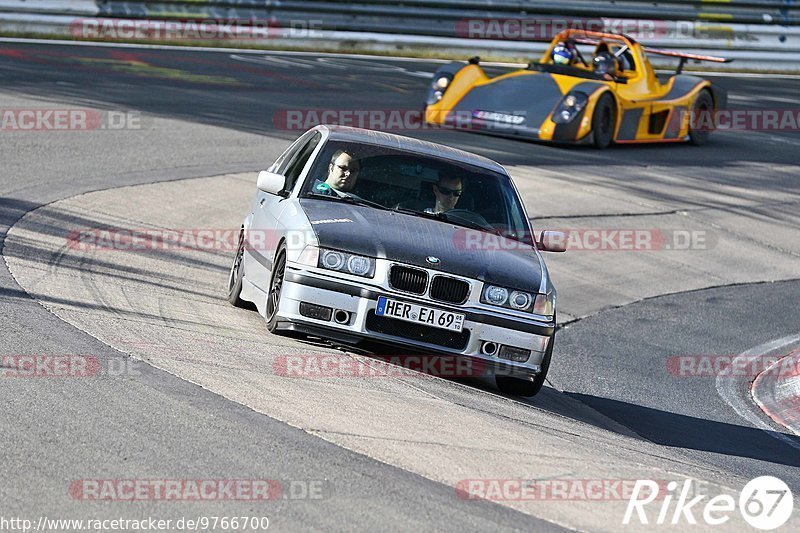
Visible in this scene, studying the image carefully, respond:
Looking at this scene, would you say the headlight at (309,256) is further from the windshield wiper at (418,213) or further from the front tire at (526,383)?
the front tire at (526,383)

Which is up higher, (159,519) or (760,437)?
(159,519)

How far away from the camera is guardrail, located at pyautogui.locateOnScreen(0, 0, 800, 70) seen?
78.3 feet

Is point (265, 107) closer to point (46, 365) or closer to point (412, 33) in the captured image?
point (412, 33)

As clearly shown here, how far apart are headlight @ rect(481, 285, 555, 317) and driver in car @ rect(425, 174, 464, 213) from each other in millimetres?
1038

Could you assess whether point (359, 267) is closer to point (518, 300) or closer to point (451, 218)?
point (518, 300)

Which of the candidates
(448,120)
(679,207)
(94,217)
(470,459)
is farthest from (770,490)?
(448,120)

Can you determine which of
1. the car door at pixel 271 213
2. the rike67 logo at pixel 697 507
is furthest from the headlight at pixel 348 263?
the rike67 logo at pixel 697 507

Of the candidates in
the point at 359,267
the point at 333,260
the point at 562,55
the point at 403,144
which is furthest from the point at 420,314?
the point at 562,55

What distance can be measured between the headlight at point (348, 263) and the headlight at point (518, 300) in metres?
0.70

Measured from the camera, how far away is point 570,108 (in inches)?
711

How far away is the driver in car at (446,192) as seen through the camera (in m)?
8.72

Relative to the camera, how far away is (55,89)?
56.8ft

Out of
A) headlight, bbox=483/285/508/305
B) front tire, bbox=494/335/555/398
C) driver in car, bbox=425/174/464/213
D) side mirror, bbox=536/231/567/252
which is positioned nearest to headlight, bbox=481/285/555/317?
headlight, bbox=483/285/508/305

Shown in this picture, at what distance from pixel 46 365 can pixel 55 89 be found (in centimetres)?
1142
